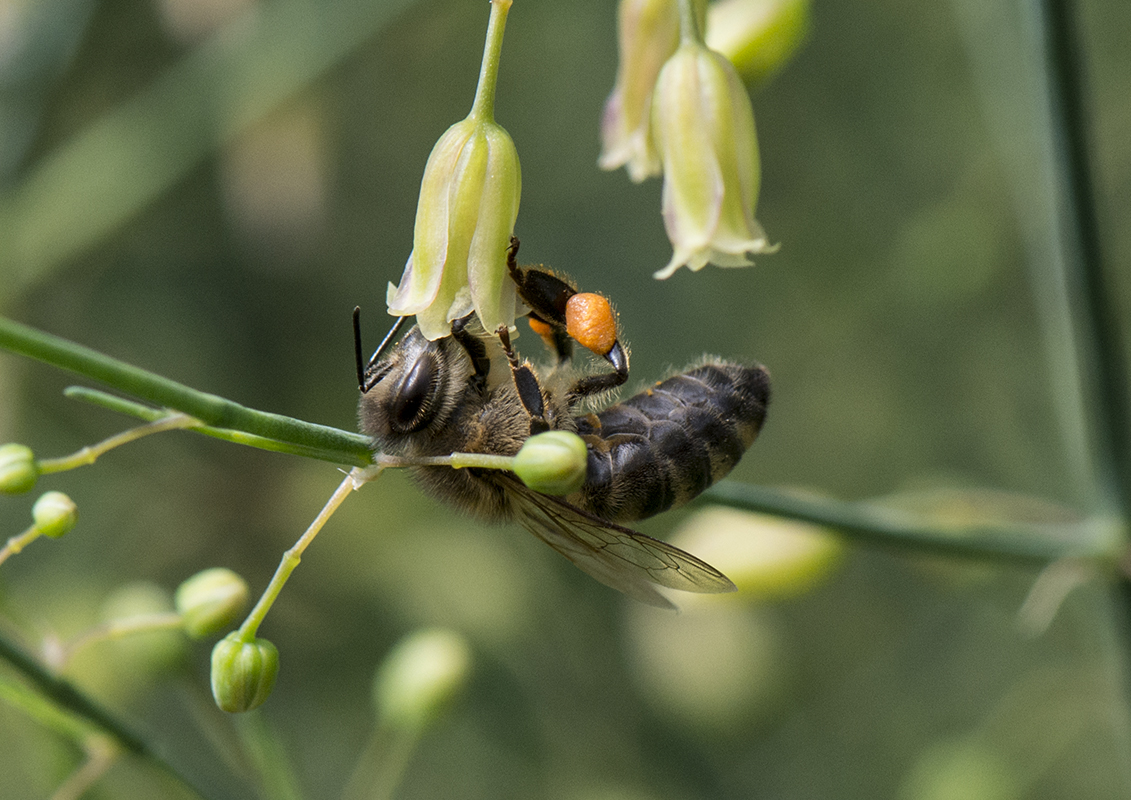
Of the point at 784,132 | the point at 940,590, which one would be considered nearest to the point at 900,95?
the point at 784,132

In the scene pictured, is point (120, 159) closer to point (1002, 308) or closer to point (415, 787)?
point (415, 787)

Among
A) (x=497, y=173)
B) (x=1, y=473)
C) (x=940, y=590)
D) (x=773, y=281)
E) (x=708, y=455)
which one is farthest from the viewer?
(x=773, y=281)

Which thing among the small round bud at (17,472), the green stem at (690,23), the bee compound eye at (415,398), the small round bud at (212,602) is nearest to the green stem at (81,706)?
the small round bud at (212,602)

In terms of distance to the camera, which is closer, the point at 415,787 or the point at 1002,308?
the point at 415,787

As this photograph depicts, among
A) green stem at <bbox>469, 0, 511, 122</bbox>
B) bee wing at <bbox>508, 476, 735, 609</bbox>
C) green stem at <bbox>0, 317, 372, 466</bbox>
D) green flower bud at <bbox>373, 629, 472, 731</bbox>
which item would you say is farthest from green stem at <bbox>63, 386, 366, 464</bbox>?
green flower bud at <bbox>373, 629, 472, 731</bbox>

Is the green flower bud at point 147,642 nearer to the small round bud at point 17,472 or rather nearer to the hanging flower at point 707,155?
the small round bud at point 17,472

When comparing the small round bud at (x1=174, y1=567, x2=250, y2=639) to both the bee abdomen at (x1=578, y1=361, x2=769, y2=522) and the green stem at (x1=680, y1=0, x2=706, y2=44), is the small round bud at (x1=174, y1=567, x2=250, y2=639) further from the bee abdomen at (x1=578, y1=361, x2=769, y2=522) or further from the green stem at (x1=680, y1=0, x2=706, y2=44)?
the green stem at (x1=680, y1=0, x2=706, y2=44)

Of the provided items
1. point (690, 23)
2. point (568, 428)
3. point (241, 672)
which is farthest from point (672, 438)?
point (241, 672)
